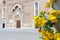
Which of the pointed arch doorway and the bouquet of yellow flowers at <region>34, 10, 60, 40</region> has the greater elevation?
the bouquet of yellow flowers at <region>34, 10, 60, 40</region>

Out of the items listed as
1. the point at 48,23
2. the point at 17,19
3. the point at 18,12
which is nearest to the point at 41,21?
the point at 48,23

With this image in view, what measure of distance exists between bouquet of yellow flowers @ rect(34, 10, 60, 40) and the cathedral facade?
9.13 meters

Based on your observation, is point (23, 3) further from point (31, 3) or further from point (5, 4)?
point (5, 4)

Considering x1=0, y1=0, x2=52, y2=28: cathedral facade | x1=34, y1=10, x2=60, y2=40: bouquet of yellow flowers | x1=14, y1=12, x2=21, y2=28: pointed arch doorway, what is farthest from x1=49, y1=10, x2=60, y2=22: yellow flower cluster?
x1=14, y1=12, x2=21, y2=28: pointed arch doorway

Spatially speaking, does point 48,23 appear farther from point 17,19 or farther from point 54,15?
point 17,19

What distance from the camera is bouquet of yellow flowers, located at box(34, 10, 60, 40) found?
1.51 feet

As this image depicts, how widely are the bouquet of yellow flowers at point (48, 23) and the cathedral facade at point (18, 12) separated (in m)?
9.13

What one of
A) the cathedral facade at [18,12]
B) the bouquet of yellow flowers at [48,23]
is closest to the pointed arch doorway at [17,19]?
the cathedral facade at [18,12]

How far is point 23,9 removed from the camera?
10.1 meters

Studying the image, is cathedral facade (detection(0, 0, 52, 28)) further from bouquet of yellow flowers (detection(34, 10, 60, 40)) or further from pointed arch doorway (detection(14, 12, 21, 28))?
bouquet of yellow flowers (detection(34, 10, 60, 40))

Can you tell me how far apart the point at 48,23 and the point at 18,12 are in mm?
9916

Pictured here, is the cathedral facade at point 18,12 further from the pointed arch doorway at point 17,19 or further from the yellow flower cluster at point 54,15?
the yellow flower cluster at point 54,15

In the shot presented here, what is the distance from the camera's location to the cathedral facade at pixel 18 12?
9.87 m

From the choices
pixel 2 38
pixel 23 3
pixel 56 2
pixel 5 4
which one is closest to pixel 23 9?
pixel 23 3
